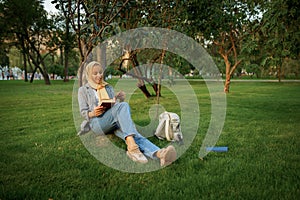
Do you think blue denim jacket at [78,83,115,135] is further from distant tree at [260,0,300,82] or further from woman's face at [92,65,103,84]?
distant tree at [260,0,300,82]

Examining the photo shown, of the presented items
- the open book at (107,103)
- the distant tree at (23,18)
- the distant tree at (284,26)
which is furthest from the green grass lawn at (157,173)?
the distant tree at (23,18)

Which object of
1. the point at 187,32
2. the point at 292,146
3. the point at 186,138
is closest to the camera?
the point at 292,146

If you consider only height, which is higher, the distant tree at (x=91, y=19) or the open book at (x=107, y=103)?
the distant tree at (x=91, y=19)

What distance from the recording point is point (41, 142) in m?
4.32

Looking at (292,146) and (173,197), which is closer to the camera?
(173,197)

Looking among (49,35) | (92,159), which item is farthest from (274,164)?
(49,35)

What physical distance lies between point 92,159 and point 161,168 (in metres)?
0.94

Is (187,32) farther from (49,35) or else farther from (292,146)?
(49,35)

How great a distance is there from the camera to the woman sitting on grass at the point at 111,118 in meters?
3.30

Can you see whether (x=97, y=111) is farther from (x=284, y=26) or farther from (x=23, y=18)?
(x=23, y=18)

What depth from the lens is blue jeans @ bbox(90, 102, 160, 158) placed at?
3.38 meters

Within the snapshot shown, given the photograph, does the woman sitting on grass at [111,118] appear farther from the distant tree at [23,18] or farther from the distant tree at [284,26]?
the distant tree at [23,18]

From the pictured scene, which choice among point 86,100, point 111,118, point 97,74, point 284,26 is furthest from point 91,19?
point 284,26

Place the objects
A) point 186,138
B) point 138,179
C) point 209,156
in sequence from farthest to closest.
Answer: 1. point 186,138
2. point 209,156
3. point 138,179
